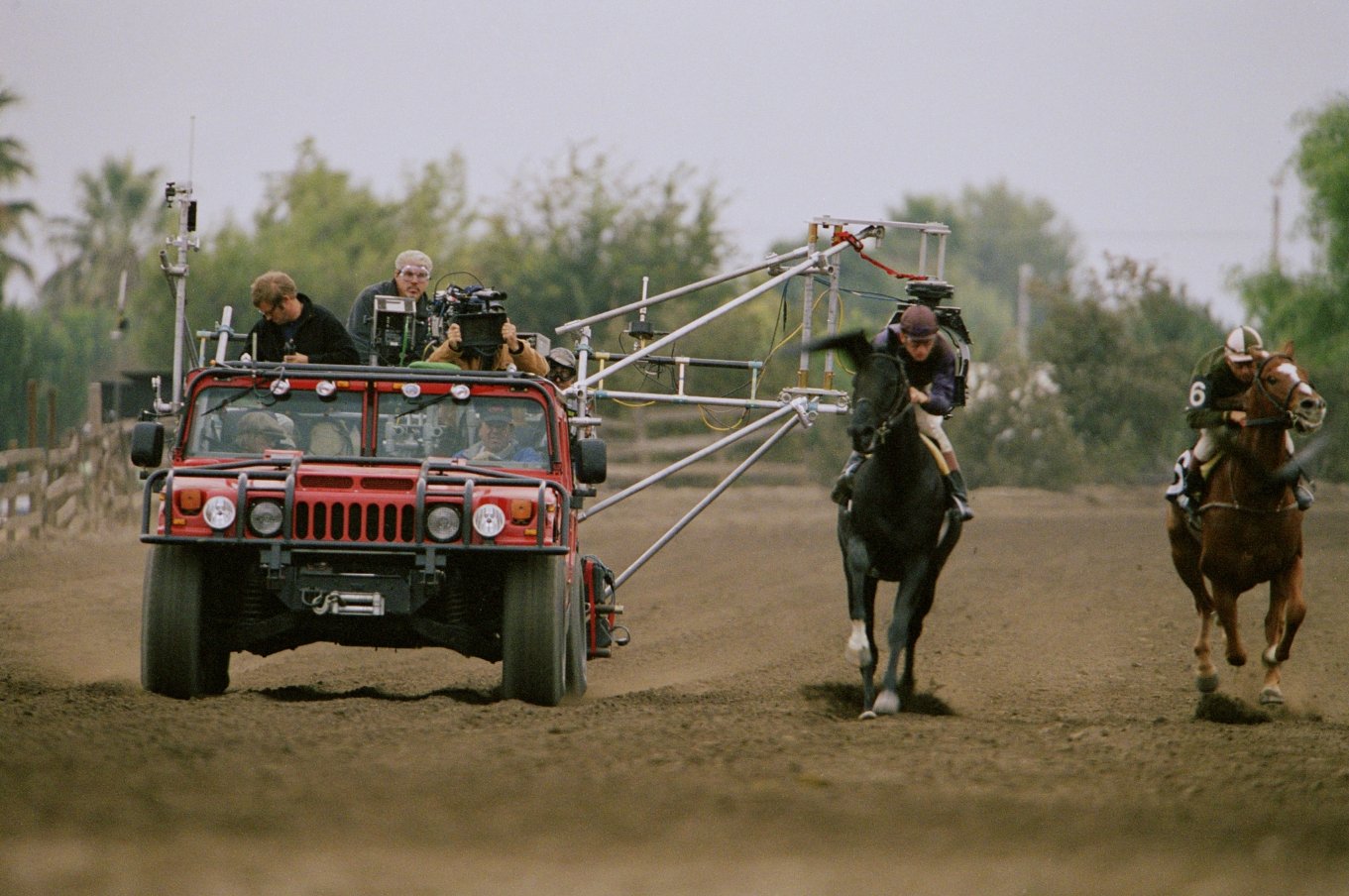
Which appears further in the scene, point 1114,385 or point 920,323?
point 1114,385

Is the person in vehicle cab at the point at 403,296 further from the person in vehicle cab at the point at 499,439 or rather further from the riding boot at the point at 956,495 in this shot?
the riding boot at the point at 956,495

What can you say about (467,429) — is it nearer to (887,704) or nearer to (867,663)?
(867,663)

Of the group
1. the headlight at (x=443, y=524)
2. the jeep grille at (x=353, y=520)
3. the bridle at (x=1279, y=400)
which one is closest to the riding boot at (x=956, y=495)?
the bridle at (x=1279, y=400)

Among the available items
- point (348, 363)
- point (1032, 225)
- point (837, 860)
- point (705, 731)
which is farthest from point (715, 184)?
point (1032, 225)

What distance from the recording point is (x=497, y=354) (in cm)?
1249

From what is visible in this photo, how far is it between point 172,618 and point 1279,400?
20.5 ft

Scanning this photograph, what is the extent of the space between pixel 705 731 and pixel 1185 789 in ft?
7.80

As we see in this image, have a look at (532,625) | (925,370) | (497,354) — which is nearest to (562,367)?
(497,354)

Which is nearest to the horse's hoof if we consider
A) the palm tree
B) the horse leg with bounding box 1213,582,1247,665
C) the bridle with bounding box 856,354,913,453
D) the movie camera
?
the bridle with bounding box 856,354,913,453

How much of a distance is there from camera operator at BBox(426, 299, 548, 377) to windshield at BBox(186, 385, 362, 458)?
3.28ft

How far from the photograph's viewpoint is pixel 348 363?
41.1 ft

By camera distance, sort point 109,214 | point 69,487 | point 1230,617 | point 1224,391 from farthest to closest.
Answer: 1. point 109,214
2. point 69,487
3. point 1230,617
4. point 1224,391

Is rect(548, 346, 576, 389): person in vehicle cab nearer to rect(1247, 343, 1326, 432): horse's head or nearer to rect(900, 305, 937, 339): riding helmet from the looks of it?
rect(900, 305, 937, 339): riding helmet

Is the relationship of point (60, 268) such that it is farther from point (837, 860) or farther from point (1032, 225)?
point (837, 860)
